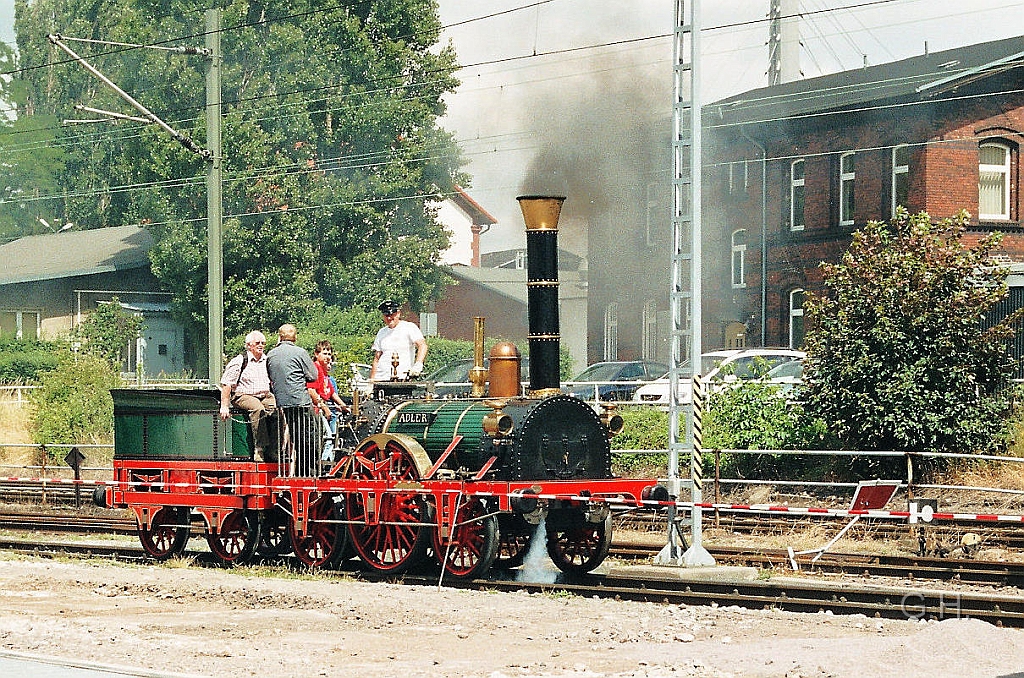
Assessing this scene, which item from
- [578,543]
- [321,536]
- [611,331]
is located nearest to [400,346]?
[321,536]

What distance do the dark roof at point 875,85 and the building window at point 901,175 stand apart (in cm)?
132

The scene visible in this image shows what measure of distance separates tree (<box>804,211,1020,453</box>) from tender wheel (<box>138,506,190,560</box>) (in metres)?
9.37

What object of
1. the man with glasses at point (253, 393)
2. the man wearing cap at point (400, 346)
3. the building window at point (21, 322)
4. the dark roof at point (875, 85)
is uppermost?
the dark roof at point (875, 85)

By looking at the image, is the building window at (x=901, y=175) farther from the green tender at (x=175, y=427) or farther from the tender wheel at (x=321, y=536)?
the tender wheel at (x=321, y=536)

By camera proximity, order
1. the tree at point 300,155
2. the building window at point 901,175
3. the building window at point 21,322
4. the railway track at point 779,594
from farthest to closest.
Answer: the building window at point 21,322, the tree at point 300,155, the building window at point 901,175, the railway track at point 779,594

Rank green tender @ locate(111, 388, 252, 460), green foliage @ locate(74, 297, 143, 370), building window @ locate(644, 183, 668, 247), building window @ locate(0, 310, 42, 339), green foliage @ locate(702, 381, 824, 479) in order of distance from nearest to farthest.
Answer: green tender @ locate(111, 388, 252, 460)
green foliage @ locate(702, 381, 824, 479)
building window @ locate(644, 183, 668, 247)
green foliage @ locate(74, 297, 143, 370)
building window @ locate(0, 310, 42, 339)

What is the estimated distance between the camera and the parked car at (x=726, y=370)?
76.3 ft

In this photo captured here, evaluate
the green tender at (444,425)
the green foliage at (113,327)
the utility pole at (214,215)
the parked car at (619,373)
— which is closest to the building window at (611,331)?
the parked car at (619,373)

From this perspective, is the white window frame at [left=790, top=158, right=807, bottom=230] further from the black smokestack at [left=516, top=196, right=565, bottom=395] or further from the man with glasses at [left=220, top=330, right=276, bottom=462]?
the black smokestack at [left=516, top=196, right=565, bottom=395]

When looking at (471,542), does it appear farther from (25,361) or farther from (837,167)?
(25,361)

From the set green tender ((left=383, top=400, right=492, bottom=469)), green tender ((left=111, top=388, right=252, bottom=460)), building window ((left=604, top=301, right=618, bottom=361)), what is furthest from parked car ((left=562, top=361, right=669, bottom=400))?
green tender ((left=383, top=400, right=492, bottom=469))

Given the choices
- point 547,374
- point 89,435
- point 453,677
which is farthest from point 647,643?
point 89,435

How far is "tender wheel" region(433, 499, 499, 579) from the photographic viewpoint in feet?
43.3

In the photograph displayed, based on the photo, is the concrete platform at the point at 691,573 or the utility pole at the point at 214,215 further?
the utility pole at the point at 214,215
